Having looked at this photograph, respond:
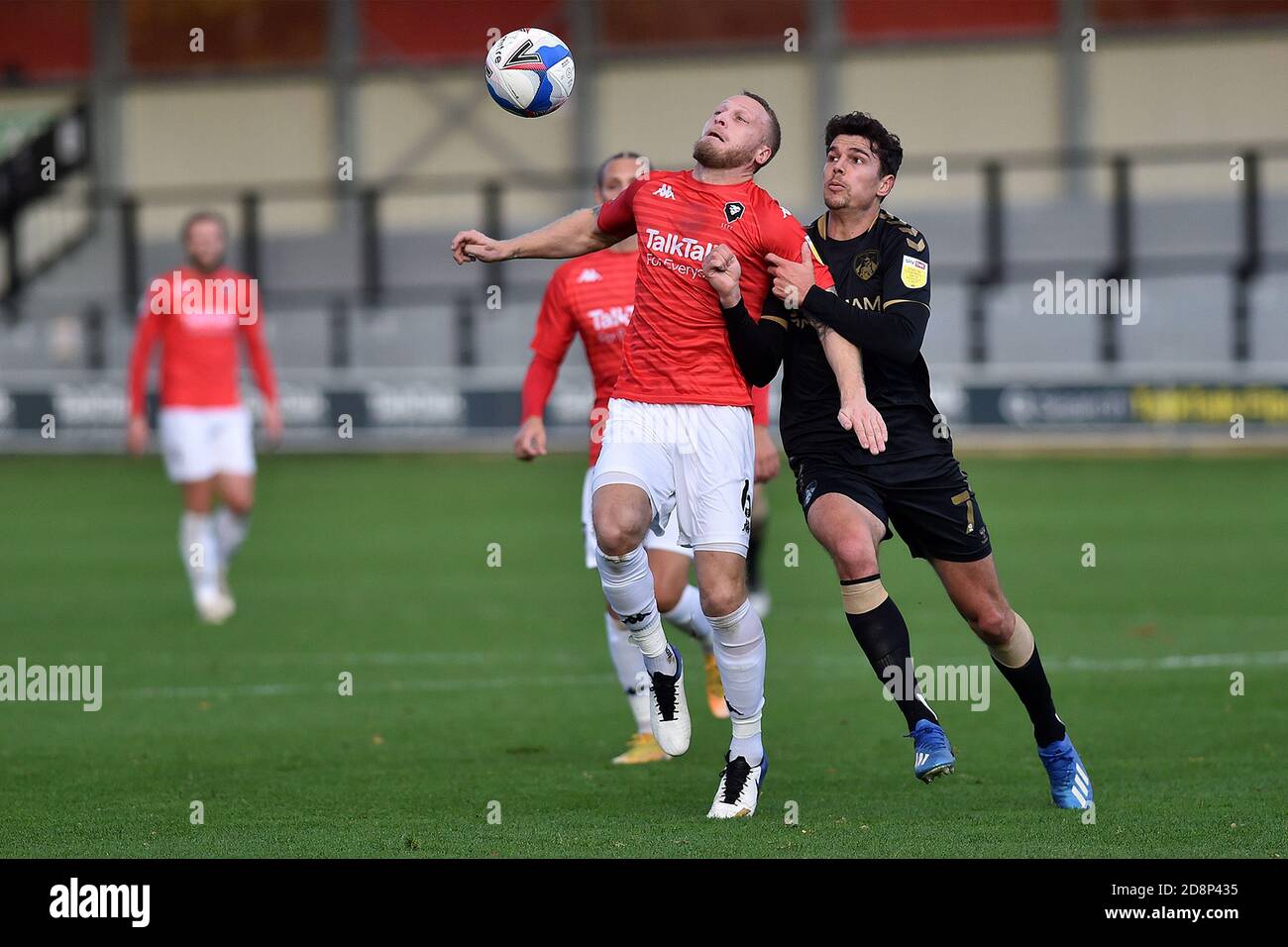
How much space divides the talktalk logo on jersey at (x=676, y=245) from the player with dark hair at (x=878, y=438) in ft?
0.82

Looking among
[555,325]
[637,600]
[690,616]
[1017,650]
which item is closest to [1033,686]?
[1017,650]

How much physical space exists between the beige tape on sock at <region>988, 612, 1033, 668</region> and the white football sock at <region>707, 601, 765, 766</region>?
0.82 metres

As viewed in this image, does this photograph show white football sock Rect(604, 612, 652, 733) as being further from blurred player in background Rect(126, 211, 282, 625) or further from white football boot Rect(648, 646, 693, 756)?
blurred player in background Rect(126, 211, 282, 625)

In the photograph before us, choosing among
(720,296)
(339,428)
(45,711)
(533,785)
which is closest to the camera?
(720,296)

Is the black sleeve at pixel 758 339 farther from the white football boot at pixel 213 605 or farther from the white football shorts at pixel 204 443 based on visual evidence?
the white football shorts at pixel 204 443

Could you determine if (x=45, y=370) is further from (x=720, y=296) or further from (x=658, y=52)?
(x=720, y=296)

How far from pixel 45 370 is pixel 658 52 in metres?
11.8

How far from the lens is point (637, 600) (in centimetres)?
709

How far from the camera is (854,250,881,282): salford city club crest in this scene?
702 centimetres

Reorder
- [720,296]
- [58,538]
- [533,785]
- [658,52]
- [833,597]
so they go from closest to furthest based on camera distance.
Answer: [720,296]
[533,785]
[833,597]
[58,538]
[658,52]

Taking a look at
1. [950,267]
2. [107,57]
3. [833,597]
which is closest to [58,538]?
[833,597]

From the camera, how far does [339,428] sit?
26.9 metres


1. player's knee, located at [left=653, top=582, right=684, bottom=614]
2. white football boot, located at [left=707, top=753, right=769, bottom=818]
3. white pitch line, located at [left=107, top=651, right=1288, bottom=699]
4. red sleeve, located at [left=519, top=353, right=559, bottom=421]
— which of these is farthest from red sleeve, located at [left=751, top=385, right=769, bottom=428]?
white pitch line, located at [left=107, top=651, right=1288, bottom=699]

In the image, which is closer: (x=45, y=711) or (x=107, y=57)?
(x=45, y=711)
